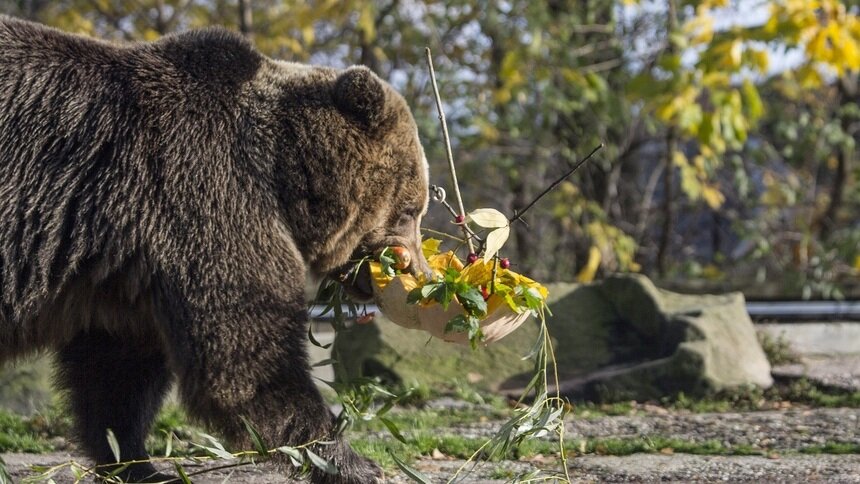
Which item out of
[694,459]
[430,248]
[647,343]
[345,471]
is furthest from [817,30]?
[345,471]

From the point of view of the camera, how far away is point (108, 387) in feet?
14.8

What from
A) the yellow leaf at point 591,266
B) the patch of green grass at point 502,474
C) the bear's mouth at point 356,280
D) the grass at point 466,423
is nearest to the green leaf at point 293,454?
the grass at point 466,423

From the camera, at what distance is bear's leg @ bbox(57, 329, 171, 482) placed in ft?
14.7

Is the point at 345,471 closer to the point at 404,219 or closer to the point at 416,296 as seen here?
the point at 416,296

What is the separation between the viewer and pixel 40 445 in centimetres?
526

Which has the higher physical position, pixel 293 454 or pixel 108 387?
pixel 108 387

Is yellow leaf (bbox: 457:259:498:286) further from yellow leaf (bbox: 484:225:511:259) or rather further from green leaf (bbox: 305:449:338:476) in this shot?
green leaf (bbox: 305:449:338:476)

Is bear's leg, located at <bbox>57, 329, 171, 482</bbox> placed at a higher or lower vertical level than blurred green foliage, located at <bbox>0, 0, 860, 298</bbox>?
lower

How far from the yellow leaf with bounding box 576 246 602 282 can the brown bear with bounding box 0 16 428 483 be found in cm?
644

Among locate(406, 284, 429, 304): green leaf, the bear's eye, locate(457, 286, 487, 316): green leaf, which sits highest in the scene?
the bear's eye

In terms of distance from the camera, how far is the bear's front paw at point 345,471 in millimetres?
3812

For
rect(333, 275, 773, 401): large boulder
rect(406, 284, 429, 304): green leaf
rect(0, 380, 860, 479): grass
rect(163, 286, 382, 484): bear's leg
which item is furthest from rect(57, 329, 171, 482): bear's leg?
rect(333, 275, 773, 401): large boulder

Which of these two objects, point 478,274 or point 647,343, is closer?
point 478,274

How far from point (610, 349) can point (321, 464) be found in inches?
158
